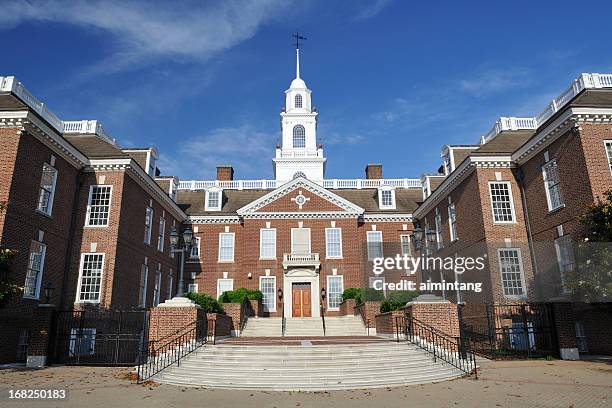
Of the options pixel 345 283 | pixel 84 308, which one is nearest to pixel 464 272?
pixel 345 283

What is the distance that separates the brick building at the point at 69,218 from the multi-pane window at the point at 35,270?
41 millimetres

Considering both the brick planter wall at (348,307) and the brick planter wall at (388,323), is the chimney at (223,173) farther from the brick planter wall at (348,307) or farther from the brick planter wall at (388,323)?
the brick planter wall at (388,323)

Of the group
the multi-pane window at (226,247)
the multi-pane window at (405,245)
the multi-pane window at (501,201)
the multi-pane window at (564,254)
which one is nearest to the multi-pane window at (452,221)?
the multi-pane window at (501,201)

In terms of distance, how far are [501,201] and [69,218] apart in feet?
69.1

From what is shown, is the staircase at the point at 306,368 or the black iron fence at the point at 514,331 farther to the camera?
the black iron fence at the point at 514,331

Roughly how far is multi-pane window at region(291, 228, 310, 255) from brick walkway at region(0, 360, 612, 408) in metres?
18.2

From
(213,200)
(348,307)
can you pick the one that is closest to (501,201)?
(348,307)

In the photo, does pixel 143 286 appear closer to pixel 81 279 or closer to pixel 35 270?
pixel 81 279

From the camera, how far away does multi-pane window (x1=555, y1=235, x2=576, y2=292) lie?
1789 cm

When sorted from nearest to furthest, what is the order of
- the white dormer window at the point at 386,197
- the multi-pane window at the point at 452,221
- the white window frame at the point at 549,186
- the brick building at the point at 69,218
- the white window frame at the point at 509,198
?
the brick building at the point at 69,218 → the white window frame at the point at 549,186 → the white window frame at the point at 509,198 → the multi-pane window at the point at 452,221 → the white dormer window at the point at 386,197

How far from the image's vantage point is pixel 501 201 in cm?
2142

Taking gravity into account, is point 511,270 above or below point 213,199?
below

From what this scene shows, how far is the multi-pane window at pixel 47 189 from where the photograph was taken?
18.7 metres

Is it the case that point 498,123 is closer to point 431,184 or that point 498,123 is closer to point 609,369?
point 431,184
